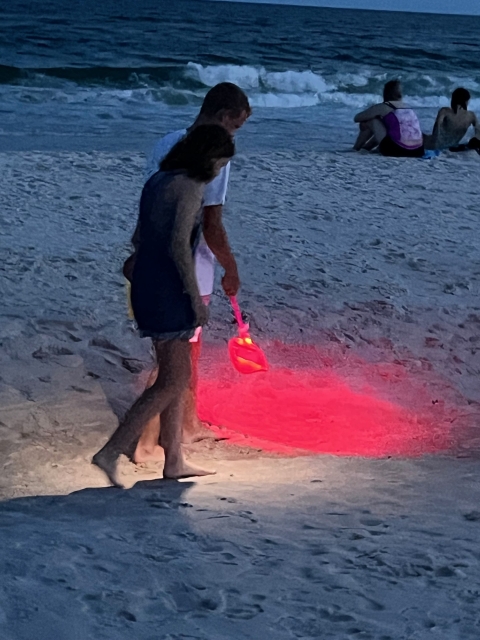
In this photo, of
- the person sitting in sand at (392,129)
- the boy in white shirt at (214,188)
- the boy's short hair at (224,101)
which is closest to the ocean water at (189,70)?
the person sitting in sand at (392,129)

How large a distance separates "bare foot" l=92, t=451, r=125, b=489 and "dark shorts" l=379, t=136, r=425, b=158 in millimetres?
8419

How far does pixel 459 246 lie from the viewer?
786 centimetres

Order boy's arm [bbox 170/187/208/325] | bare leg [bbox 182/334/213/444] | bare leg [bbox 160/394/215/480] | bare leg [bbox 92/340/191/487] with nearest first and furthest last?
boy's arm [bbox 170/187/208/325]
bare leg [bbox 92/340/191/487]
bare leg [bbox 160/394/215/480]
bare leg [bbox 182/334/213/444]

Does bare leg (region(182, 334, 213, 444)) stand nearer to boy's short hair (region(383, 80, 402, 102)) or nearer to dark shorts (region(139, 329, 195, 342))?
dark shorts (region(139, 329, 195, 342))

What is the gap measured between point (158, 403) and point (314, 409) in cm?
149

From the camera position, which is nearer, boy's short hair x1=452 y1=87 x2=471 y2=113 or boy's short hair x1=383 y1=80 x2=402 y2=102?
boy's short hair x1=383 y1=80 x2=402 y2=102

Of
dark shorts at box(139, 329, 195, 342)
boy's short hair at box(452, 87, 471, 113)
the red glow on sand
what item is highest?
boy's short hair at box(452, 87, 471, 113)

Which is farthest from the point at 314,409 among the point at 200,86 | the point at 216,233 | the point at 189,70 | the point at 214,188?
the point at 189,70

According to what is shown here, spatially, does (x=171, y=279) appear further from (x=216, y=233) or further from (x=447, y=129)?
(x=447, y=129)

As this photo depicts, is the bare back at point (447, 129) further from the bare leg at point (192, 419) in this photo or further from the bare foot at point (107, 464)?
the bare foot at point (107, 464)

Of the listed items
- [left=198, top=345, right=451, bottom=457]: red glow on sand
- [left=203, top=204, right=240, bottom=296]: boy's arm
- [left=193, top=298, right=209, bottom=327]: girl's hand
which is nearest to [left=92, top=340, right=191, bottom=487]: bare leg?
[left=193, top=298, right=209, bottom=327]: girl's hand

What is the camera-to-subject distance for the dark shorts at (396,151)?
37.3 feet

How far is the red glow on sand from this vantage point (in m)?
4.57

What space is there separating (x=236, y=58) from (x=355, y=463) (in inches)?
1203
